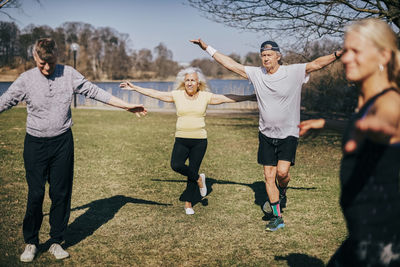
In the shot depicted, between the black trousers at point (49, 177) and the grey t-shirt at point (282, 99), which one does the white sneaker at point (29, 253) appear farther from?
the grey t-shirt at point (282, 99)

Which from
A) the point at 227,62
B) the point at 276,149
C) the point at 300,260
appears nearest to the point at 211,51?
the point at 227,62

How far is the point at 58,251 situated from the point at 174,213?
2.09 metres

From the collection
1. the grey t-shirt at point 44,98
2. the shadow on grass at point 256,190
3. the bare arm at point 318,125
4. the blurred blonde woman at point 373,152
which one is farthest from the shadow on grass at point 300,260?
the grey t-shirt at point 44,98

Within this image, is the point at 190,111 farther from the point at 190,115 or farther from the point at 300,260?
the point at 300,260

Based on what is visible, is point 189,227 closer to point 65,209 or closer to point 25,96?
point 65,209

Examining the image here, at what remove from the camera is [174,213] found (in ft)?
20.2

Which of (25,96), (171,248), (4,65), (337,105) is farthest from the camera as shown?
(4,65)

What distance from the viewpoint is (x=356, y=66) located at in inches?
85.3

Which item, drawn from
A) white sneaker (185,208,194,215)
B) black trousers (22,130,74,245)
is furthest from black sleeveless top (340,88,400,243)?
white sneaker (185,208,194,215)

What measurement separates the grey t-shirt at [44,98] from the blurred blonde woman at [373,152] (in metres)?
3.12

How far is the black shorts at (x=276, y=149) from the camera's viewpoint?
210 inches

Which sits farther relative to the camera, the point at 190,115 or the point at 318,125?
the point at 190,115

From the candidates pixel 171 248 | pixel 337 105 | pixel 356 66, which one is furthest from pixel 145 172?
pixel 337 105

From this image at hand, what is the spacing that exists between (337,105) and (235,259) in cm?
1917
